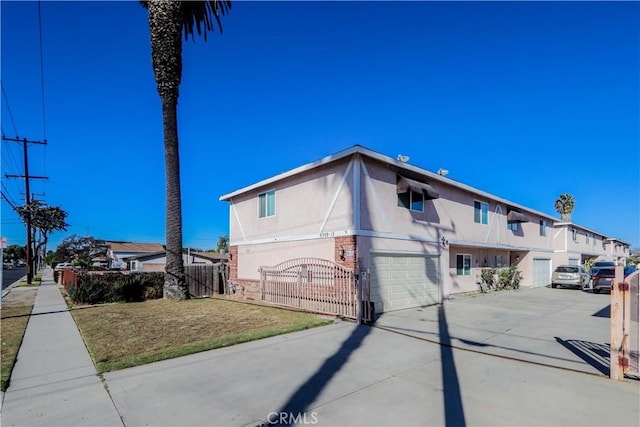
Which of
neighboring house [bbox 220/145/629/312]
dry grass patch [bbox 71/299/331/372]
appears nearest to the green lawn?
dry grass patch [bbox 71/299/331/372]

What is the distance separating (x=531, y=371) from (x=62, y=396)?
714cm

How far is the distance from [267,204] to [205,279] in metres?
5.74

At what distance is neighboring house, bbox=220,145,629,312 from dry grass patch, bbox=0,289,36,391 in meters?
8.10

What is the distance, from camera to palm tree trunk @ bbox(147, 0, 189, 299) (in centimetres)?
1530

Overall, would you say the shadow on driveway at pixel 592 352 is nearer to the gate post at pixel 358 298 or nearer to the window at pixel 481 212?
the gate post at pixel 358 298

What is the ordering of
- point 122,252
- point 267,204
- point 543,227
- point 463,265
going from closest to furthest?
point 267,204, point 463,265, point 543,227, point 122,252

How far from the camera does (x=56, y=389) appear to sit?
5320mm

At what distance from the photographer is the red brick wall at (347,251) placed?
12.0 m

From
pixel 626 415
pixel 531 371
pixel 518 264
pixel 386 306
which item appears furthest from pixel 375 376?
pixel 518 264

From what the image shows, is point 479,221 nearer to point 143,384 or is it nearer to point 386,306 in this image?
point 386,306

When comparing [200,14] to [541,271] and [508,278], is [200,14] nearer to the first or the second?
[508,278]

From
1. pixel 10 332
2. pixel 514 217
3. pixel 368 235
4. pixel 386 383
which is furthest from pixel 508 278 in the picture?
pixel 10 332

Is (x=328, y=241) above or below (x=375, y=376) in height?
above

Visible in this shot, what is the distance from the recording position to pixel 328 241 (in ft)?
43.9
